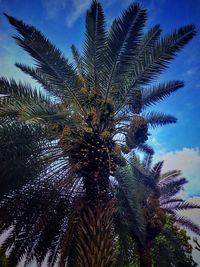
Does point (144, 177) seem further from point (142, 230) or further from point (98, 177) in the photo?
point (98, 177)

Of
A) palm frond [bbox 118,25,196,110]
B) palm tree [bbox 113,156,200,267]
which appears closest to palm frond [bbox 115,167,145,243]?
palm tree [bbox 113,156,200,267]

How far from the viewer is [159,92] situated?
12273 millimetres

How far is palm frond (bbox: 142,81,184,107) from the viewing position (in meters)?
12.2

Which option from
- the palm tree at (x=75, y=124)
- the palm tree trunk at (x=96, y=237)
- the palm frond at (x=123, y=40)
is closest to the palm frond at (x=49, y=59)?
the palm tree at (x=75, y=124)

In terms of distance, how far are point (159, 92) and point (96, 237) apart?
6.42 meters

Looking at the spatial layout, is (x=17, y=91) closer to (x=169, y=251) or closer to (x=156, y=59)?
(x=156, y=59)

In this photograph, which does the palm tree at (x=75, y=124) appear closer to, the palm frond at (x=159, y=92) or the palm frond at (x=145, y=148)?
the palm frond at (x=159, y=92)

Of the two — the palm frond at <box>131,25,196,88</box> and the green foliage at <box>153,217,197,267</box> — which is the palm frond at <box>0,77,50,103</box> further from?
the green foliage at <box>153,217,197,267</box>

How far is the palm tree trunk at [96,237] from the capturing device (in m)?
7.64

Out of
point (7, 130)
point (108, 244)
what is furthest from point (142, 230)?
point (7, 130)

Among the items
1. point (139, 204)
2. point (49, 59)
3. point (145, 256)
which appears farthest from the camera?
point (145, 256)

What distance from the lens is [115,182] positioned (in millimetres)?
14367

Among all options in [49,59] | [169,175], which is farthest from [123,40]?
[169,175]

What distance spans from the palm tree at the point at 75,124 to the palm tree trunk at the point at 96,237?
0.05 m
